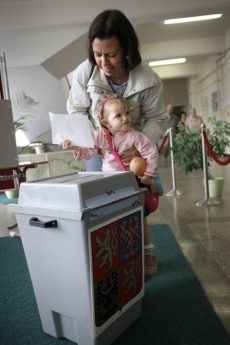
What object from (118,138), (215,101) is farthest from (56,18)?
(215,101)

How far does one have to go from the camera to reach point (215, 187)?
3734 millimetres

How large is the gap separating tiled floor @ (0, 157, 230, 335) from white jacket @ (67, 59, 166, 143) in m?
0.84

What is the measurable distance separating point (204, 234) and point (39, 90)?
5.18 meters

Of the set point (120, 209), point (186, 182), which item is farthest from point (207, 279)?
Answer: point (186, 182)

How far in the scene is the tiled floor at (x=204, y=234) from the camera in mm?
1585

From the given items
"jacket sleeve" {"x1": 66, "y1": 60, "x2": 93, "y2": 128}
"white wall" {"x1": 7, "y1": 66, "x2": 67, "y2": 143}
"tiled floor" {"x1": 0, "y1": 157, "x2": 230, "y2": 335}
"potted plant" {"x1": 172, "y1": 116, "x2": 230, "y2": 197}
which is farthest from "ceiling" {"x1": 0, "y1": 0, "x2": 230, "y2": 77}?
"jacket sleeve" {"x1": 66, "y1": 60, "x2": 93, "y2": 128}

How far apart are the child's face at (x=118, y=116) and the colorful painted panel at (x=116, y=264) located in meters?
0.51

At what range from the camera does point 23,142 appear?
23.1 ft

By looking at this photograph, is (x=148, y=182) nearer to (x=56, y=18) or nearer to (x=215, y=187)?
(x=215, y=187)

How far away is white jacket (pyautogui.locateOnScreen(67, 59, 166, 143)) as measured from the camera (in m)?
1.65

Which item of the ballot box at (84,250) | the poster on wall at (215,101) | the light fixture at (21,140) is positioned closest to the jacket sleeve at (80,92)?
the ballot box at (84,250)

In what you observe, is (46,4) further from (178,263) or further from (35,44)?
(178,263)

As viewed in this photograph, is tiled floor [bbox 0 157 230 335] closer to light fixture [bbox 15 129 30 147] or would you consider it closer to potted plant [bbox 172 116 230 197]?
potted plant [bbox 172 116 230 197]

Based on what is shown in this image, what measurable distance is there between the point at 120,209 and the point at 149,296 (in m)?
0.67
